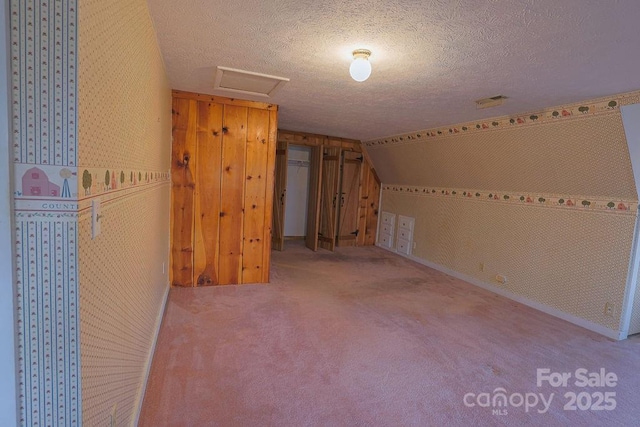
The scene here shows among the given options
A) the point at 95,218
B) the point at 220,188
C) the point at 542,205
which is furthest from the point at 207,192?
the point at 542,205

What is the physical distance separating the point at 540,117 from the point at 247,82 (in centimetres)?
271

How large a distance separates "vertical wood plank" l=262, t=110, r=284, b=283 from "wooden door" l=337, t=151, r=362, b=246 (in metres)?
2.64

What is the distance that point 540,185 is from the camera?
362 cm

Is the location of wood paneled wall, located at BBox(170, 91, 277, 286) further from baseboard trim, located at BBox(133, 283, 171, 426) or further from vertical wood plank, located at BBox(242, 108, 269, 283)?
baseboard trim, located at BBox(133, 283, 171, 426)

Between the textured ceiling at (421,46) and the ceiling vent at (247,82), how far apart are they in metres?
0.10

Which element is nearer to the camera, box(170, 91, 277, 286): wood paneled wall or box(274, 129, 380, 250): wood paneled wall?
box(170, 91, 277, 286): wood paneled wall

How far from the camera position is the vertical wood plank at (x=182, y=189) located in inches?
139

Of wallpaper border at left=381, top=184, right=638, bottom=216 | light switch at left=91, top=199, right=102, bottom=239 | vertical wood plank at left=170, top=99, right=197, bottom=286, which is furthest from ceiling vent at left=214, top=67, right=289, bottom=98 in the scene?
wallpaper border at left=381, top=184, right=638, bottom=216

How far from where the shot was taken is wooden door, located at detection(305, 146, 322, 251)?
5781mm

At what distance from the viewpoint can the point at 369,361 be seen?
→ 7.91 ft

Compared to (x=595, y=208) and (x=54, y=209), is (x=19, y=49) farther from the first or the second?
(x=595, y=208)

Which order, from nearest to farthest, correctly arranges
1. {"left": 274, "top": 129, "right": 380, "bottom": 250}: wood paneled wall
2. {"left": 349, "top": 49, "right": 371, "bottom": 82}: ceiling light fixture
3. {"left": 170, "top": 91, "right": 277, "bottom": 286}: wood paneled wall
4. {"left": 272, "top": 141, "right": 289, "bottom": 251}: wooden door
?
{"left": 349, "top": 49, "right": 371, "bottom": 82}: ceiling light fixture
{"left": 170, "top": 91, "right": 277, "bottom": 286}: wood paneled wall
{"left": 272, "top": 141, "right": 289, "bottom": 251}: wooden door
{"left": 274, "top": 129, "right": 380, "bottom": 250}: wood paneled wall

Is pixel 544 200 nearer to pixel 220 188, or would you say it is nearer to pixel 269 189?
pixel 269 189

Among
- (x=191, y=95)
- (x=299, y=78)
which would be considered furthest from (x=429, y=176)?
(x=191, y=95)
